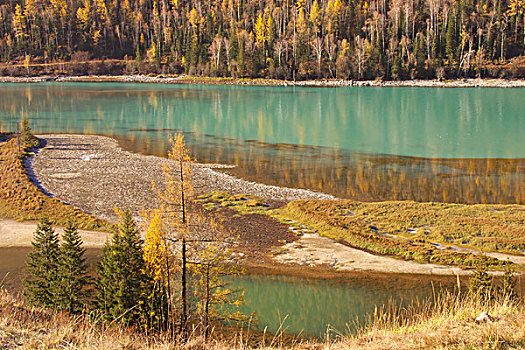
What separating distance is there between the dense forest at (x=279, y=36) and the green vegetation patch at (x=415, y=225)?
9952 cm

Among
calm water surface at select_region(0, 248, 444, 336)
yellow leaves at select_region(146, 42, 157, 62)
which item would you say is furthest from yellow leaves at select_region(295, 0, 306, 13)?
calm water surface at select_region(0, 248, 444, 336)

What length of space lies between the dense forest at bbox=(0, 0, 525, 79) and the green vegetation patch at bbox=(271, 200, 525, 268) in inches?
3918

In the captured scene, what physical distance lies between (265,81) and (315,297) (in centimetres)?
11207

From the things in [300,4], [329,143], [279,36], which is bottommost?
[329,143]

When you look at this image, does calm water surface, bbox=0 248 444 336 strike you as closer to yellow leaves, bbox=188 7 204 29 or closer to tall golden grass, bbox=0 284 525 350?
tall golden grass, bbox=0 284 525 350

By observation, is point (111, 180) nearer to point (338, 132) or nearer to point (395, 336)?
point (338, 132)

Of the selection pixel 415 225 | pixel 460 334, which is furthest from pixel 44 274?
pixel 415 225

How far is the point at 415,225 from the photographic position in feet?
77.2

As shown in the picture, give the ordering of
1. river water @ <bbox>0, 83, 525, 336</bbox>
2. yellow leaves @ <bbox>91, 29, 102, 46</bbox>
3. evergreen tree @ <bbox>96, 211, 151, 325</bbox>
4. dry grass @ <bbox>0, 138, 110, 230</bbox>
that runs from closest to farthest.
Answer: evergreen tree @ <bbox>96, 211, 151, 325</bbox> → river water @ <bbox>0, 83, 525, 336</bbox> → dry grass @ <bbox>0, 138, 110, 230</bbox> → yellow leaves @ <bbox>91, 29, 102, 46</bbox>

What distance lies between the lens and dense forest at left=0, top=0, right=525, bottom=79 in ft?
403

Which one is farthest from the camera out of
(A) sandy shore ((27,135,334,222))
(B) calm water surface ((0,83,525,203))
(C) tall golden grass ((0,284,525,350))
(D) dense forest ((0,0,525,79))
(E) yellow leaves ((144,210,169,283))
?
(D) dense forest ((0,0,525,79))

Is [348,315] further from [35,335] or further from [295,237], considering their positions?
[35,335]

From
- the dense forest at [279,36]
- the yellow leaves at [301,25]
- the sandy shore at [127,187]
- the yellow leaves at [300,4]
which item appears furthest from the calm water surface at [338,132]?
the yellow leaves at [300,4]

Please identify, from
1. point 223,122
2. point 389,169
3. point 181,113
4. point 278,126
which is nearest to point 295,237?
point 389,169
